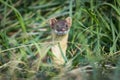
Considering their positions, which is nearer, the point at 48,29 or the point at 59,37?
the point at 59,37

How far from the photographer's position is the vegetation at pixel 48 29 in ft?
23.9

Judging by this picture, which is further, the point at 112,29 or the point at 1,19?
the point at 1,19

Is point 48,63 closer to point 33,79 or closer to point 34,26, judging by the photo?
point 34,26

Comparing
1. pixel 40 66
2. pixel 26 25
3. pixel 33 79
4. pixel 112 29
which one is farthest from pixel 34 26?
pixel 33 79

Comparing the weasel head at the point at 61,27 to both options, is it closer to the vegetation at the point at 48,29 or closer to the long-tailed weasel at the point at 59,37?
the long-tailed weasel at the point at 59,37

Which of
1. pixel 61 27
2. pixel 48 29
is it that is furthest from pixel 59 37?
pixel 48 29

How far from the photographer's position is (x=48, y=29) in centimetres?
839

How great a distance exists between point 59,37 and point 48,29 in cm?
94

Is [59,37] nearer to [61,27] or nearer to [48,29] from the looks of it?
[61,27]

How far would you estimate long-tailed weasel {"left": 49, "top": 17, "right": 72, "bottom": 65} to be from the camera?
23.9 feet

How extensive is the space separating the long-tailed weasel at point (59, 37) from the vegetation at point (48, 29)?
0.15 m

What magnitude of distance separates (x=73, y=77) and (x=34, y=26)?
3.95m

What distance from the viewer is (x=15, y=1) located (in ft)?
29.1

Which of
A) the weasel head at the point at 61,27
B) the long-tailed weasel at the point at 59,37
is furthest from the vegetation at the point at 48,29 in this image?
the weasel head at the point at 61,27
